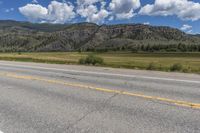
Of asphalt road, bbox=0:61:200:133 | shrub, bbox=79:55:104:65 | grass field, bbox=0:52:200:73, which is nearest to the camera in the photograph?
asphalt road, bbox=0:61:200:133

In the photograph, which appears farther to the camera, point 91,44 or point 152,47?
point 91,44

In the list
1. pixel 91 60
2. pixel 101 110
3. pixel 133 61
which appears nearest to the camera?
pixel 101 110

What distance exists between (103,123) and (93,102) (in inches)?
57.9

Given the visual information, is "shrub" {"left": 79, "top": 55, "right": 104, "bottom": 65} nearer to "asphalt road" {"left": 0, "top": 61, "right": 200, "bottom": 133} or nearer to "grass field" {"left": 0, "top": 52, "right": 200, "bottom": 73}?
"grass field" {"left": 0, "top": 52, "right": 200, "bottom": 73}

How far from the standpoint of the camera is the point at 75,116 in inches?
181

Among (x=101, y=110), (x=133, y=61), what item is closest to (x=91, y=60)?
(x=101, y=110)

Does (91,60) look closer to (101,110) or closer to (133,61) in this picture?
(101,110)

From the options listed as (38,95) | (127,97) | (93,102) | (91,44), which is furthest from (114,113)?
(91,44)

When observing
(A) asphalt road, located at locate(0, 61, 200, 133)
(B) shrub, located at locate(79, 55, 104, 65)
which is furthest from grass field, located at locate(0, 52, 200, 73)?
(A) asphalt road, located at locate(0, 61, 200, 133)

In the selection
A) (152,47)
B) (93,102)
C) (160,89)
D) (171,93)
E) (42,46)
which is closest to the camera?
(93,102)

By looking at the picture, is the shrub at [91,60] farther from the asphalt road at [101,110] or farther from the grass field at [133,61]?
the asphalt road at [101,110]

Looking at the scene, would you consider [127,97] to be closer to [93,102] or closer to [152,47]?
[93,102]

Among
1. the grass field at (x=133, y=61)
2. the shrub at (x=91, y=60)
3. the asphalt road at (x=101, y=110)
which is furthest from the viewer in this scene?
the shrub at (x=91, y=60)

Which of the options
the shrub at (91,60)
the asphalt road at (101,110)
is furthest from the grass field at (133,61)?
the asphalt road at (101,110)
